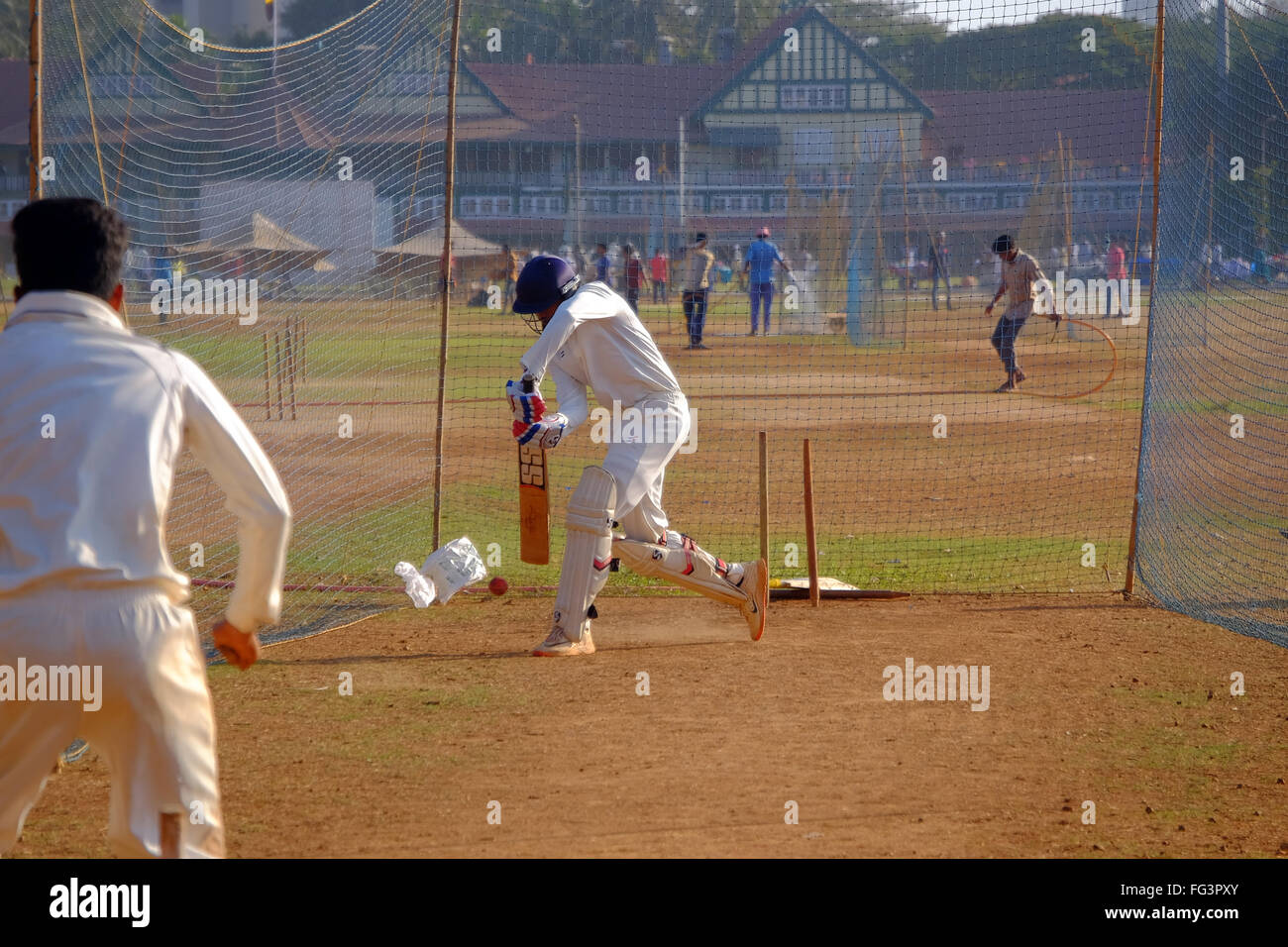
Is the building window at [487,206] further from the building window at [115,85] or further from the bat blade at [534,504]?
the bat blade at [534,504]

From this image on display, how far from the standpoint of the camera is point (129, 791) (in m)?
3.03

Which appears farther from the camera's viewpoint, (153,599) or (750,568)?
(750,568)

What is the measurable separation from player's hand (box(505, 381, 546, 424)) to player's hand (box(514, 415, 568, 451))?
39 millimetres

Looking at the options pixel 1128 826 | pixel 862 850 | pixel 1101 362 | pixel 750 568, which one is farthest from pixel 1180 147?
pixel 1101 362

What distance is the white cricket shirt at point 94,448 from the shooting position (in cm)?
293

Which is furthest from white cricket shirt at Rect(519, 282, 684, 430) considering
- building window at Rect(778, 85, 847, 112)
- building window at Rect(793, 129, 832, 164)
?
building window at Rect(778, 85, 847, 112)

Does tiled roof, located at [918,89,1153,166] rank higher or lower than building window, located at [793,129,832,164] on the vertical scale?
higher

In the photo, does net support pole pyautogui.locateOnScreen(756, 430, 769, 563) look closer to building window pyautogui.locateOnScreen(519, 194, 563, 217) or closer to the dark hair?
the dark hair

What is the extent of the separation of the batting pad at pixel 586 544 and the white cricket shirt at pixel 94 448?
405 centimetres

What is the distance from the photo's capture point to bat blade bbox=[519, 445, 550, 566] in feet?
24.3

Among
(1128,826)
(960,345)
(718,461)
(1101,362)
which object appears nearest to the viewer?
(1128,826)

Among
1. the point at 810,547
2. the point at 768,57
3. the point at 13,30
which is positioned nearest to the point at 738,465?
the point at 810,547
